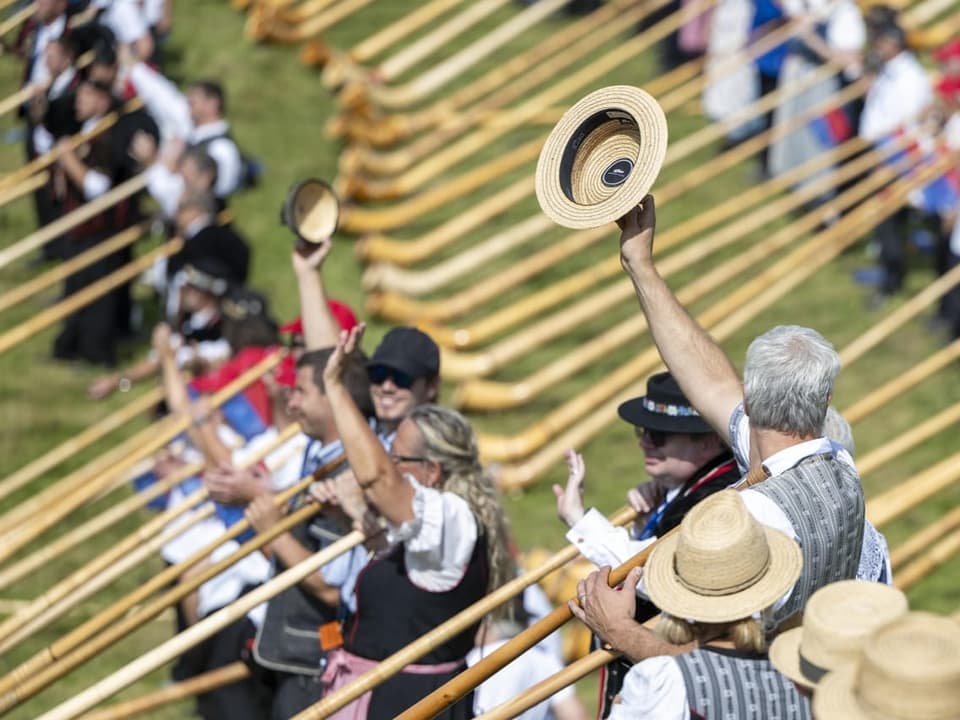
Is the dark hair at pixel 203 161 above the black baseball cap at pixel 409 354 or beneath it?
above

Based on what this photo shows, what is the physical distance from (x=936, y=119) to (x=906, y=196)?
61 centimetres

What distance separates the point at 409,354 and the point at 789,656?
8.74 ft

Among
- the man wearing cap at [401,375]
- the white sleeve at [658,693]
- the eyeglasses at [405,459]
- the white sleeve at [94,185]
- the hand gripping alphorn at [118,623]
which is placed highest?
the white sleeve at [94,185]

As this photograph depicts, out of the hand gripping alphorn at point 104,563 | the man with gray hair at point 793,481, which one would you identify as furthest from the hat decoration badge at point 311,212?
the man with gray hair at point 793,481

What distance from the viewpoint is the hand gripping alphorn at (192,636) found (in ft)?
16.0

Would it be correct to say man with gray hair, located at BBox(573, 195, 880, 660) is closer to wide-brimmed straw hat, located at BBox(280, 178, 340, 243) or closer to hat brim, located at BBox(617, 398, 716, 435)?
hat brim, located at BBox(617, 398, 716, 435)

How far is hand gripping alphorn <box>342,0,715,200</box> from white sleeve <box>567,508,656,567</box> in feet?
25.1

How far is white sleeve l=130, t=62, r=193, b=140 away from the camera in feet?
37.5

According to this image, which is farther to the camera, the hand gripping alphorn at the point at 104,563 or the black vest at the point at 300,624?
the hand gripping alphorn at the point at 104,563

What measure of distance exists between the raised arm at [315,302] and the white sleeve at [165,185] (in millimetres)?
4249

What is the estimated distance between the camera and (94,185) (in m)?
10.6

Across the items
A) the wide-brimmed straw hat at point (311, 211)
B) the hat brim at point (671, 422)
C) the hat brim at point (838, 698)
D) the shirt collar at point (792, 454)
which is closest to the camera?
the hat brim at point (838, 698)

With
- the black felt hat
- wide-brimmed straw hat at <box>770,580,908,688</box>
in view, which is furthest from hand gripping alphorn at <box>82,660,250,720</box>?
wide-brimmed straw hat at <box>770,580,908,688</box>

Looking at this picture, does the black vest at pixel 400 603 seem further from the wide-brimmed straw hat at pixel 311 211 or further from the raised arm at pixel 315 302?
the wide-brimmed straw hat at pixel 311 211
